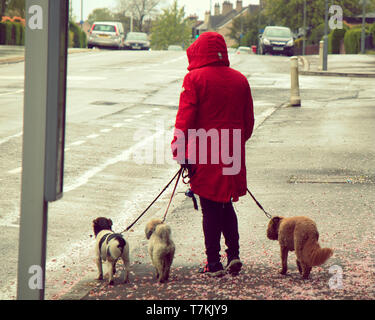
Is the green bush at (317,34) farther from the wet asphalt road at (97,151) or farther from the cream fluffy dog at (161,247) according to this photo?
the cream fluffy dog at (161,247)

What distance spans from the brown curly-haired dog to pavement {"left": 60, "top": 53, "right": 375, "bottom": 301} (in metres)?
0.14

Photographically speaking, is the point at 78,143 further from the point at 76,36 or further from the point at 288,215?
the point at 76,36

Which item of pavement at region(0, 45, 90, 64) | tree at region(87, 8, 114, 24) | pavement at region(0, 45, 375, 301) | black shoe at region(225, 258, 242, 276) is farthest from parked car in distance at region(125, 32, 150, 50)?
tree at region(87, 8, 114, 24)

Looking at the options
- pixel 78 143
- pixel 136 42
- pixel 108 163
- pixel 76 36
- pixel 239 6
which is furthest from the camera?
pixel 239 6

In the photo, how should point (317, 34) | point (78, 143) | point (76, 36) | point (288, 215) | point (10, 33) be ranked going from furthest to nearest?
point (317, 34)
point (76, 36)
point (10, 33)
point (78, 143)
point (288, 215)

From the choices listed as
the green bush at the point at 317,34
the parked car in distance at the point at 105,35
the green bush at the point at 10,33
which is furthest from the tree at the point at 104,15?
the green bush at the point at 10,33

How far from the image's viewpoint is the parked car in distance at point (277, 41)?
1884 inches

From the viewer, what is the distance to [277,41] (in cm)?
4816

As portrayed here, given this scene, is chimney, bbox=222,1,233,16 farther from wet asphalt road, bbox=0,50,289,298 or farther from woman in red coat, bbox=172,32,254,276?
woman in red coat, bbox=172,32,254,276

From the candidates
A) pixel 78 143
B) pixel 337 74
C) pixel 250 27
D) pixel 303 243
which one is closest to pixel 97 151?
pixel 78 143

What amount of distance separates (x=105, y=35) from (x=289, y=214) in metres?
45.9

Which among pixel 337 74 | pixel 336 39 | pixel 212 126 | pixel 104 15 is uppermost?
pixel 104 15

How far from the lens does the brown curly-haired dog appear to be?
17.8 feet

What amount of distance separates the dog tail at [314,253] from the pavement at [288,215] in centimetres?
16
